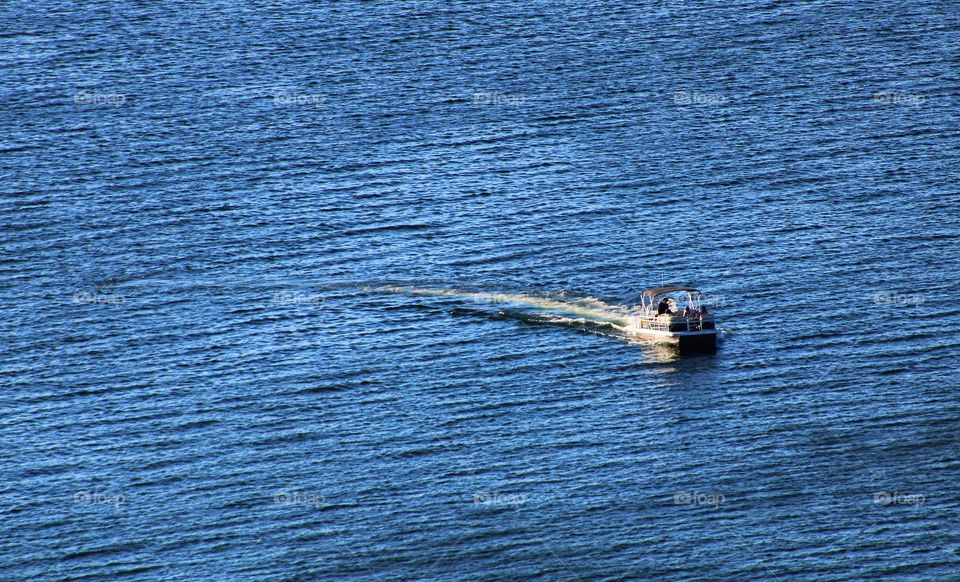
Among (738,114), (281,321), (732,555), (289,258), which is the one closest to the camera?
(732,555)

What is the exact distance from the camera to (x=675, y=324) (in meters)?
133

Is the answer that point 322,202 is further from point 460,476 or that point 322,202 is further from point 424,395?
point 460,476

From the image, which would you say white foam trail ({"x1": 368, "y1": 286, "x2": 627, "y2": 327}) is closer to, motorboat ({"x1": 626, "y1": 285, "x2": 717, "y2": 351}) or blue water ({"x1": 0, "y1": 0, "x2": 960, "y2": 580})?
blue water ({"x1": 0, "y1": 0, "x2": 960, "y2": 580})

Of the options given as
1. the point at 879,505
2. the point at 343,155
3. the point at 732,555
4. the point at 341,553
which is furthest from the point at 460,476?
the point at 343,155

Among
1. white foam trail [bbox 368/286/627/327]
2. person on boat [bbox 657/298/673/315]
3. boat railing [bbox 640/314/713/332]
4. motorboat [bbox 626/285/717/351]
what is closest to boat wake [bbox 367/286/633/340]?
white foam trail [bbox 368/286/627/327]

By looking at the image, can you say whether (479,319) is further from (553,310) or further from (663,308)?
(663,308)

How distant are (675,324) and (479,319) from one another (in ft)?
61.6

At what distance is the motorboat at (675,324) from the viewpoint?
133750mm

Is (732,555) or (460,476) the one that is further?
(460,476)

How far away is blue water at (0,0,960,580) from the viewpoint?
108875 millimetres

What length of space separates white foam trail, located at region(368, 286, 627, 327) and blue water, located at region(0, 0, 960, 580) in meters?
0.33

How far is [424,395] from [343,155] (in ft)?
192

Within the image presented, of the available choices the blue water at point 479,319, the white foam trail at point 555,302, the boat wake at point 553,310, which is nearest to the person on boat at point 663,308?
the blue water at point 479,319

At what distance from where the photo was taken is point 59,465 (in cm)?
11988
